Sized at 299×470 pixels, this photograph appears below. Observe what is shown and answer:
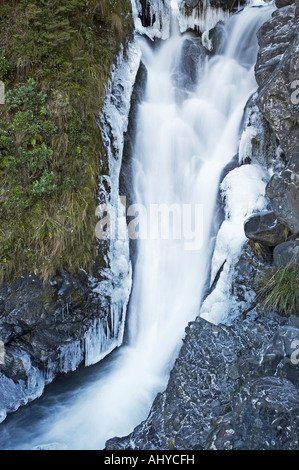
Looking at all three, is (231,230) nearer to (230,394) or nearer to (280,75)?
(280,75)

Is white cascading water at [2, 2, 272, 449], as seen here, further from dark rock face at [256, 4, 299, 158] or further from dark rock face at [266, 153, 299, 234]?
dark rock face at [266, 153, 299, 234]

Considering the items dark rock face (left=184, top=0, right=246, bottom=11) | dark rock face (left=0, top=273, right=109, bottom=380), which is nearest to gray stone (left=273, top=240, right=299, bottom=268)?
dark rock face (left=0, top=273, right=109, bottom=380)

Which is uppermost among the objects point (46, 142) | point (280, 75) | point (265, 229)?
point (280, 75)

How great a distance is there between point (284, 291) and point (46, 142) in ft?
13.6

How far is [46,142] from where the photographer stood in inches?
225

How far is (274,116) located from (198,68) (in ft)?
13.0

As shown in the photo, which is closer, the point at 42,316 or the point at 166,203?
the point at 42,316

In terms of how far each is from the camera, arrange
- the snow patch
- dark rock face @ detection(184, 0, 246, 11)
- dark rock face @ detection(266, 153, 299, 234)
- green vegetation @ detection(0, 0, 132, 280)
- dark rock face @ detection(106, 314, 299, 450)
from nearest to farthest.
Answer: dark rock face @ detection(106, 314, 299, 450) → dark rock face @ detection(266, 153, 299, 234) → green vegetation @ detection(0, 0, 132, 280) → the snow patch → dark rock face @ detection(184, 0, 246, 11)

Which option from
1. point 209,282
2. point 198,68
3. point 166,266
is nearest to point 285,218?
point 209,282

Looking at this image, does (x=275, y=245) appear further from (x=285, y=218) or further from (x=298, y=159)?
(x=298, y=159)

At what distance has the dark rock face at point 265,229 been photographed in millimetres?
5336

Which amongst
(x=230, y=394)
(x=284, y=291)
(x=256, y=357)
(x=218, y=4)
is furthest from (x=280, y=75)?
(x=218, y=4)

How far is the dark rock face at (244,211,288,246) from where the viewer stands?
5336 millimetres

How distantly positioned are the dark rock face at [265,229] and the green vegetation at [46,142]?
2.45 m
